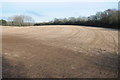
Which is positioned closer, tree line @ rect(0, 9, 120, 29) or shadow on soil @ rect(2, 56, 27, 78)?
shadow on soil @ rect(2, 56, 27, 78)

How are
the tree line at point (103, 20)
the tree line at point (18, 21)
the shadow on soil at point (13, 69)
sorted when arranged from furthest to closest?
the tree line at point (18, 21), the tree line at point (103, 20), the shadow on soil at point (13, 69)

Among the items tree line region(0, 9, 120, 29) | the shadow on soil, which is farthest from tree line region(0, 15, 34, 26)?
the shadow on soil

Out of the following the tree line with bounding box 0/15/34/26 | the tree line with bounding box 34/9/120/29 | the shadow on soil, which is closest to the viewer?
the shadow on soil

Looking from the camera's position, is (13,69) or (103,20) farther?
(103,20)

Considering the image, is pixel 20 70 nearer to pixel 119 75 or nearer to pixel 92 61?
pixel 92 61

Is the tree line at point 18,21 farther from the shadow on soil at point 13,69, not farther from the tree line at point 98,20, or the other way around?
the shadow on soil at point 13,69

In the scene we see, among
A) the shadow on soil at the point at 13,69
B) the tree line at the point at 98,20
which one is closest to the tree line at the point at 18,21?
the tree line at the point at 98,20

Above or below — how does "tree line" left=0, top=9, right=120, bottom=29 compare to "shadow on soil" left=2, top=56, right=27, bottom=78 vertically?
above

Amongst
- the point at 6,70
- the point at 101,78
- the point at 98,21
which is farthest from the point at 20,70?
the point at 98,21

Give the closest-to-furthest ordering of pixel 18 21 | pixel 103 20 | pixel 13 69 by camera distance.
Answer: pixel 13 69, pixel 103 20, pixel 18 21

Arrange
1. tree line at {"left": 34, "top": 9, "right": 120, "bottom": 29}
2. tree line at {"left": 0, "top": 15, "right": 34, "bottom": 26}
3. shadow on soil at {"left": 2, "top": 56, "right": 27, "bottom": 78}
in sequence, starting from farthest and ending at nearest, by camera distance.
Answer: tree line at {"left": 0, "top": 15, "right": 34, "bottom": 26}
tree line at {"left": 34, "top": 9, "right": 120, "bottom": 29}
shadow on soil at {"left": 2, "top": 56, "right": 27, "bottom": 78}

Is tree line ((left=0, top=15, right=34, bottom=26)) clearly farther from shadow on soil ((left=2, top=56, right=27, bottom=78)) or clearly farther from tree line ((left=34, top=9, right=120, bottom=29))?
shadow on soil ((left=2, top=56, right=27, bottom=78))

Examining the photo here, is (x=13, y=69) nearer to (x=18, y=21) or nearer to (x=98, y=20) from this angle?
(x=98, y=20)

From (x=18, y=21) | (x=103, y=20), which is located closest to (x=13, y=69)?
(x=103, y=20)
